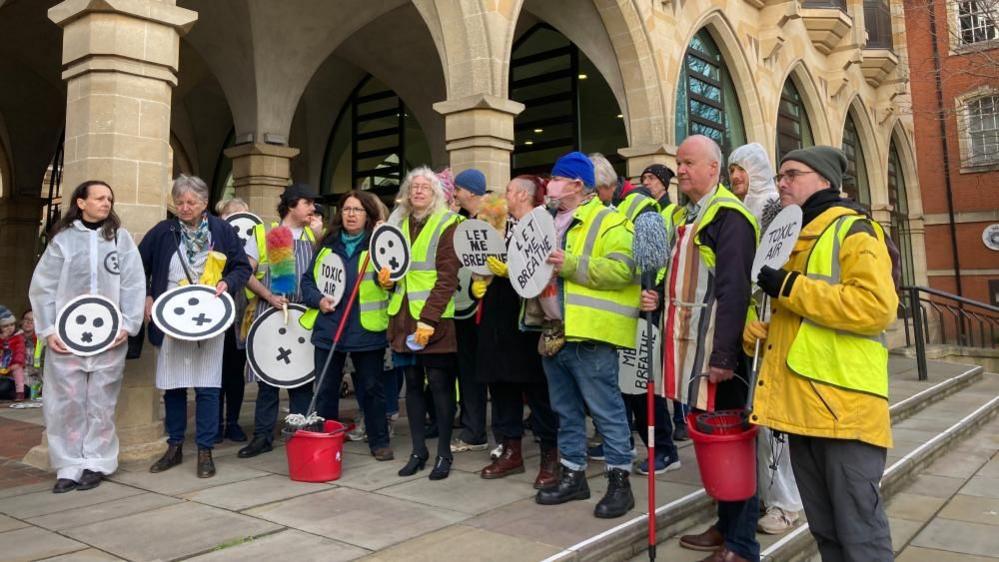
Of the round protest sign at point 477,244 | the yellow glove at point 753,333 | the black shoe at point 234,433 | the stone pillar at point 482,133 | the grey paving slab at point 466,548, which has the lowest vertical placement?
the grey paving slab at point 466,548

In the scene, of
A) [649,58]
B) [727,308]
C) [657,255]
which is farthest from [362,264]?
[649,58]

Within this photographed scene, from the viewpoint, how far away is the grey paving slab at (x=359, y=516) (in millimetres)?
3123

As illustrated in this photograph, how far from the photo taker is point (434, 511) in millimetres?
3479

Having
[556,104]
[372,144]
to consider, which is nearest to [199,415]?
[556,104]

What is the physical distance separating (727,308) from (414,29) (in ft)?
38.0

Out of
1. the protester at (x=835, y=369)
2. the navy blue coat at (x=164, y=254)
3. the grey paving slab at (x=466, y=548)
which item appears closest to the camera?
the protester at (x=835, y=369)

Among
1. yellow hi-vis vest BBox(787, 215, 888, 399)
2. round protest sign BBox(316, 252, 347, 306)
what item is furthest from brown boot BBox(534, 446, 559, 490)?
yellow hi-vis vest BBox(787, 215, 888, 399)

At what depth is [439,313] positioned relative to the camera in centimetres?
404

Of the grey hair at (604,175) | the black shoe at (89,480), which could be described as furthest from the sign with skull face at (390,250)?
the black shoe at (89,480)

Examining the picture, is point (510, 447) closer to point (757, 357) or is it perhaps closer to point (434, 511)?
point (434, 511)

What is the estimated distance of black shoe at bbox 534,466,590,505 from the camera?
140 inches

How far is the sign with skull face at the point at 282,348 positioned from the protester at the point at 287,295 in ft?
0.29

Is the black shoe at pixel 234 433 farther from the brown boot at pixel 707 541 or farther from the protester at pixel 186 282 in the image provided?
the brown boot at pixel 707 541

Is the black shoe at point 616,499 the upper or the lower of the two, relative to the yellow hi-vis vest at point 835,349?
lower
